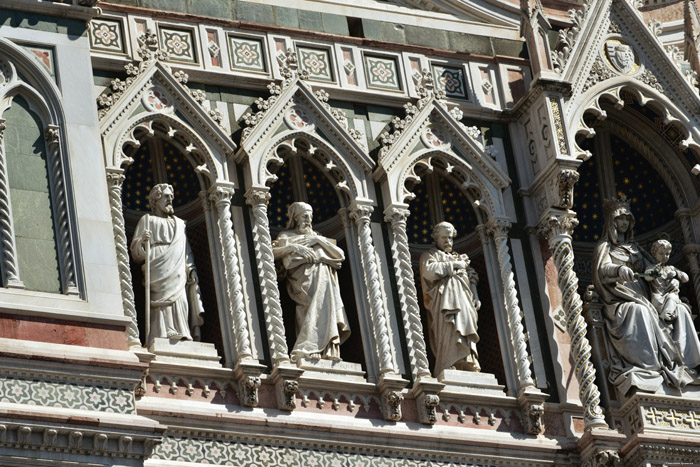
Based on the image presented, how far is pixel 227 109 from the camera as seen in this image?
2327 centimetres

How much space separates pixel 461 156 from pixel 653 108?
7.91ft

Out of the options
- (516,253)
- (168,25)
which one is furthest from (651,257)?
(168,25)

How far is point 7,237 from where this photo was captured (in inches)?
803

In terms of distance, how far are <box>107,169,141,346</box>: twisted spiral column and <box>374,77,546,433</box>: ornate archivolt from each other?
111 inches

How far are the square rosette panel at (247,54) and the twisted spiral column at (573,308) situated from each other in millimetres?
3341

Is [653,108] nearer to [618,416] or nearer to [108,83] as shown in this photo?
[618,416]

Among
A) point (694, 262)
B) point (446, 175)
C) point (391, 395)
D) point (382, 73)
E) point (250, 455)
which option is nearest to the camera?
point (250, 455)

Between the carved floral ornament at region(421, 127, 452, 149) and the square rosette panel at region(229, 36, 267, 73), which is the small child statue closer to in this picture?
the carved floral ornament at region(421, 127, 452, 149)

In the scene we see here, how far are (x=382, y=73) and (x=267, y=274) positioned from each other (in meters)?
3.09

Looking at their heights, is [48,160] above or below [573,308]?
above

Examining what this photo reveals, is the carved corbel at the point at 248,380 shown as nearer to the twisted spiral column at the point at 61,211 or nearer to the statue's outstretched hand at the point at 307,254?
the statue's outstretched hand at the point at 307,254

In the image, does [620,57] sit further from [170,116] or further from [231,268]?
[231,268]

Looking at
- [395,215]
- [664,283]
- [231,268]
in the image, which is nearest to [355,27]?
[395,215]

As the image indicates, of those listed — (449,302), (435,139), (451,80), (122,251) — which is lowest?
(449,302)
